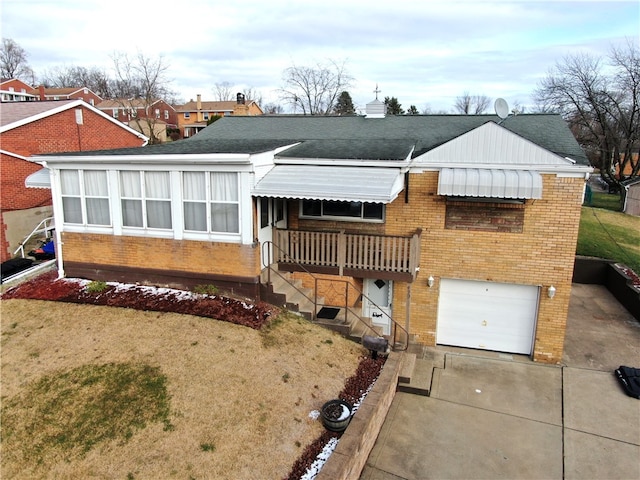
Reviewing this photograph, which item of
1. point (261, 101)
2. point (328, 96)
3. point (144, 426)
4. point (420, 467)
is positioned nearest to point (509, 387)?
point (420, 467)

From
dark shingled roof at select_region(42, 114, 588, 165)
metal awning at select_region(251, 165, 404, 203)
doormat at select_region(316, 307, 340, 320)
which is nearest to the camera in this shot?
metal awning at select_region(251, 165, 404, 203)

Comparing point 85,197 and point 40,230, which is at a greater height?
point 85,197

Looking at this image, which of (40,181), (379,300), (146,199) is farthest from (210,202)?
(379,300)

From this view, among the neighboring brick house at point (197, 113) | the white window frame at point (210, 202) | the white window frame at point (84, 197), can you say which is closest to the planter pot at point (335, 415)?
the white window frame at point (210, 202)

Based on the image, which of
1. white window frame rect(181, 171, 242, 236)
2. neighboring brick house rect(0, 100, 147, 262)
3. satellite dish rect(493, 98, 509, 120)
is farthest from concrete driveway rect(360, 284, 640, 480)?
neighboring brick house rect(0, 100, 147, 262)

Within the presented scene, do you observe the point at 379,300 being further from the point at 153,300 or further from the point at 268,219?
the point at 153,300

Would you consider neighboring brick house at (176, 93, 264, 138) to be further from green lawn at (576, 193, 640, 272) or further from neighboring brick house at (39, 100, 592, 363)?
neighboring brick house at (39, 100, 592, 363)
